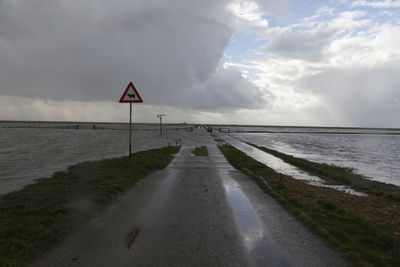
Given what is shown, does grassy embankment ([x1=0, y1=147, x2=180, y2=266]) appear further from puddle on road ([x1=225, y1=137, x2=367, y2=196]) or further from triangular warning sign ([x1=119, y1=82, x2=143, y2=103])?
puddle on road ([x1=225, y1=137, x2=367, y2=196])

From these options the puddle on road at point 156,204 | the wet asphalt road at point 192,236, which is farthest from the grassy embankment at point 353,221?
the puddle on road at point 156,204

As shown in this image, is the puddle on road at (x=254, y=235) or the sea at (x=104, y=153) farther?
the sea at (x=104, y=153)

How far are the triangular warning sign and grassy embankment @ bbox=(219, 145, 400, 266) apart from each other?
8.02 metres

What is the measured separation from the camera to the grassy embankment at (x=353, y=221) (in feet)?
15.3

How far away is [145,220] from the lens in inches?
237

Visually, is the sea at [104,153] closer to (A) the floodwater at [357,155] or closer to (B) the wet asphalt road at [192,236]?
(A) the floodwater at [357,155]

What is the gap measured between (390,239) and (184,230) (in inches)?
187

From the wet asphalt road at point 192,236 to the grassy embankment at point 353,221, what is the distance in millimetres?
373

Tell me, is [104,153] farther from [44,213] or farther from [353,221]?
[353,221]

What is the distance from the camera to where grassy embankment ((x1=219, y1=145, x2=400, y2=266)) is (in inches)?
184

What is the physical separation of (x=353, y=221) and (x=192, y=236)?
479 cm

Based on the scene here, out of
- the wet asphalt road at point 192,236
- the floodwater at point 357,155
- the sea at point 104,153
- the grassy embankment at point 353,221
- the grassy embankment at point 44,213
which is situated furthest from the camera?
the floodwater at point 357,155

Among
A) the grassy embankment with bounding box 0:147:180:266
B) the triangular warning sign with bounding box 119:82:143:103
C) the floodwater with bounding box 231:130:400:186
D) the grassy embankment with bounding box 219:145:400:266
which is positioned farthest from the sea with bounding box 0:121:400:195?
the grassy embankment with bounding box 219:145:400:266

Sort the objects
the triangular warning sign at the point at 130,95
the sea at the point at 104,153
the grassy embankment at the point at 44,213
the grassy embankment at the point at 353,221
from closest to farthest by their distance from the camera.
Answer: the grassy embankment at the point at 44,213 < the grassy embankment at the point at 353,221 < the triangular warning sign at the point at 130,95 < the sea at the point at 104,153
